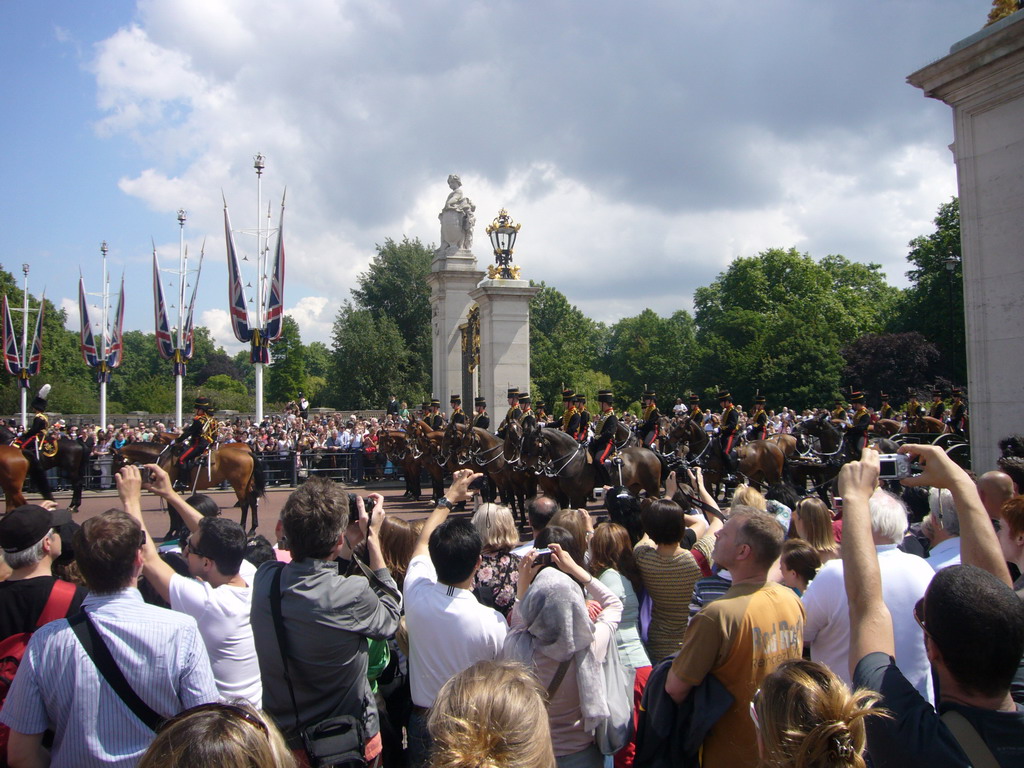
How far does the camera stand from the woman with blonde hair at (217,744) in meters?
1.61

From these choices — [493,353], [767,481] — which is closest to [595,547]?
[767,481]

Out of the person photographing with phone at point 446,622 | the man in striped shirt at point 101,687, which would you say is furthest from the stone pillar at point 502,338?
the man in striped shirt at point 101,687

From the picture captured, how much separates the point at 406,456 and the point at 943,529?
15.9 meters

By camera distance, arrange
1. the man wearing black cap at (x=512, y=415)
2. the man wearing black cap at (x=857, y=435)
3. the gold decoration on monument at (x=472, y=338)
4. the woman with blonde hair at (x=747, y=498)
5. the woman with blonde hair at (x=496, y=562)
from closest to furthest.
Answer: the woman with blonde hair at (x=496, y=562)
the woman with blonde hair at (x=747, y=498)
the man wearing black cap at (x=857, y=435)
the man wearing black cap at (x=512, y=415)
the gold decoration on monument at (x=472, y=338)

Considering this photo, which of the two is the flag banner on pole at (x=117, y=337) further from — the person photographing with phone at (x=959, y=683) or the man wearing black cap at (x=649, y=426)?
the person photographing with phone at (x=959, y=683)

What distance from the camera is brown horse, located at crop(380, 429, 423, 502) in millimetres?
19531

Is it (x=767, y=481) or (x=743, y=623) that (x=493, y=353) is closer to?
(x=767, y=481)

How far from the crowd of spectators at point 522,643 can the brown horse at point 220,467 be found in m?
10.0

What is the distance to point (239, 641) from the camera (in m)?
3.33

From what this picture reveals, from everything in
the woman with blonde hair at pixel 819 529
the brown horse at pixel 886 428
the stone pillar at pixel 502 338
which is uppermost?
the stone pillar at pixel 502 338

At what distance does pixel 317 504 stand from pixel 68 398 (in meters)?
55.7

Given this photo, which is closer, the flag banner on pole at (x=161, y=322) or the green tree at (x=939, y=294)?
the flag banner on pole at (x=161, y=322)

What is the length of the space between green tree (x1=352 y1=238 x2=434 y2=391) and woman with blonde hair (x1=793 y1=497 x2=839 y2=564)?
46303 mm

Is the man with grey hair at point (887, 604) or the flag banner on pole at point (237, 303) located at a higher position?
the flag banner on pole at point (237, 303)
